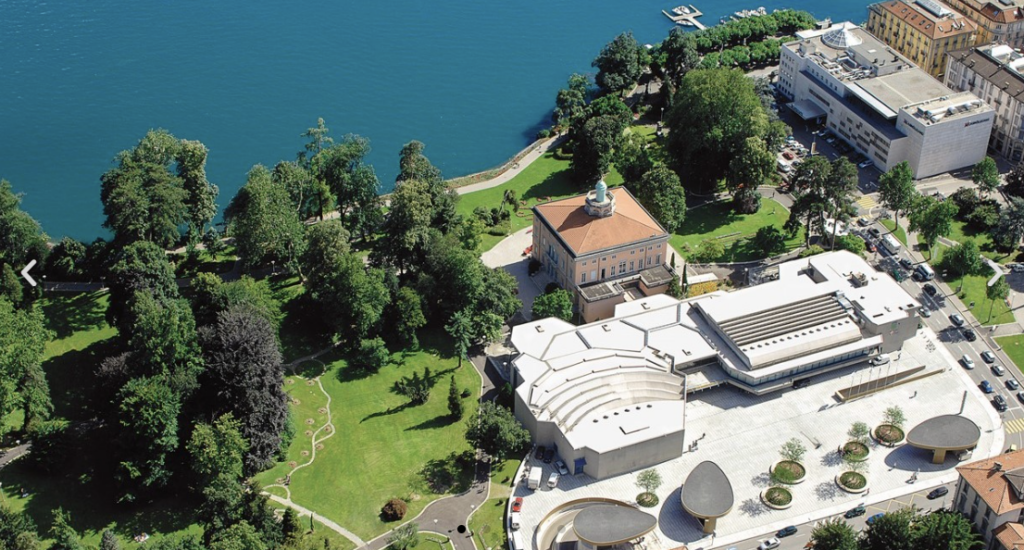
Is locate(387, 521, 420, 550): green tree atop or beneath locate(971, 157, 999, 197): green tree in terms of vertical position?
beneath

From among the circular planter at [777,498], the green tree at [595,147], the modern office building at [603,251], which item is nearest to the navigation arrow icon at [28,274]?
the modern office building at [603,251]

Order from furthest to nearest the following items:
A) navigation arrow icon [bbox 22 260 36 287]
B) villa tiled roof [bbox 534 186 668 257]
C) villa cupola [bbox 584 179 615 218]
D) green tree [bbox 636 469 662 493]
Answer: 1. villa cupola [bbox 584 179 615 218]
2. navigation arrow icon [bbox 22 260 36 287]
3. villa tiled roof [bbox 534 186 668 257]
4. green tree [bbox 636 469 662 493]

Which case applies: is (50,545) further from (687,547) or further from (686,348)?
(686,348)

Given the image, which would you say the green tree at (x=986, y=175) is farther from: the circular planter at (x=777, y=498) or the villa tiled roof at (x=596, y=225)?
the circular planter at (x=777, y=498)

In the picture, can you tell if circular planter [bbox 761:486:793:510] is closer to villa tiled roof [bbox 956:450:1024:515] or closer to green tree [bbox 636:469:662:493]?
green tree [bbox 636:469:662:493]

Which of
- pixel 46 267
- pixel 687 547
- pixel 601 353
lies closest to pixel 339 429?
pixel 601 353

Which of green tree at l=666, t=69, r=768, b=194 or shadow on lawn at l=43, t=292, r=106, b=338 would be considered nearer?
shadow on lawn at l=43, t=292, r=106, b=338

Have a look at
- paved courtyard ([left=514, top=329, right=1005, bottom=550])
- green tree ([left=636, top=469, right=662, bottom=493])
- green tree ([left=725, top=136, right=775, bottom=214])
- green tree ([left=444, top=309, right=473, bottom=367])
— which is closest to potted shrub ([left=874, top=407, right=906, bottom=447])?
paved courtyard ([left=514, top=329, right=1005, bottom=550])
